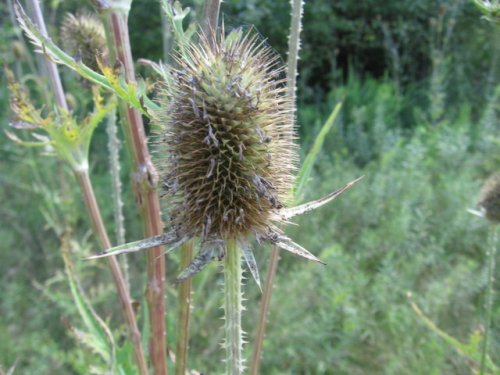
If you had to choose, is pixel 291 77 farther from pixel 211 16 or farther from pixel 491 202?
pixel 491 202

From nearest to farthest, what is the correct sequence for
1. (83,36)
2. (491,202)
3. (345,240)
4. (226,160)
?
(226,160)
(491,202)
(83,36)
(345,240)

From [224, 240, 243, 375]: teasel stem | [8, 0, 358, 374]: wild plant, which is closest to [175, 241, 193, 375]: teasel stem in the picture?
[8, 0, 358, 374]: wild plant

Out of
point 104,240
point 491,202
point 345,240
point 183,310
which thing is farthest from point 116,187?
point 345,240

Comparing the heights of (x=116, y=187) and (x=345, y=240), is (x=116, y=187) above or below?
above

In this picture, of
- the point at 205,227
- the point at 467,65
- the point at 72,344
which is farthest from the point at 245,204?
the point at 467,65

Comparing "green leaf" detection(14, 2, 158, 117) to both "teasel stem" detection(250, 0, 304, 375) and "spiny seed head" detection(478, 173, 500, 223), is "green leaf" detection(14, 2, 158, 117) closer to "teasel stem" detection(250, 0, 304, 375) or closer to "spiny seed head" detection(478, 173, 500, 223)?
"teasel stem" detection(250, 0, 304, 375)

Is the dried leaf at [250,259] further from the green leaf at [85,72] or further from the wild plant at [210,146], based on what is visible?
the green leaf at [85,72]
